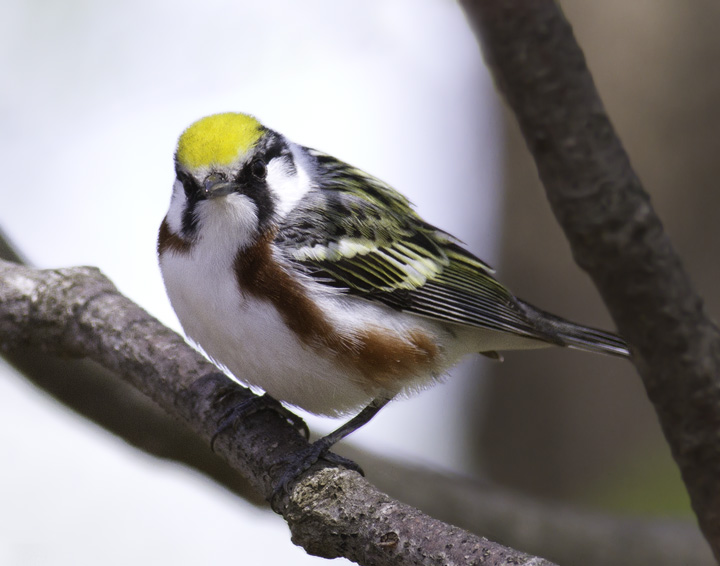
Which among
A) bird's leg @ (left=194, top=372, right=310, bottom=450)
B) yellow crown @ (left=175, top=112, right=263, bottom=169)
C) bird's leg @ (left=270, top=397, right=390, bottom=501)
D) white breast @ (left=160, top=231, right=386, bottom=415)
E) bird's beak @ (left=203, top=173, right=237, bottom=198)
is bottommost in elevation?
bird's leg @ (left=270, top=397, right=390, bottom=501)

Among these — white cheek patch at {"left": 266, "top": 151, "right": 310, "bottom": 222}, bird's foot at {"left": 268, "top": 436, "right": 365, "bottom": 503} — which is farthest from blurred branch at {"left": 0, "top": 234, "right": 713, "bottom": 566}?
white cheek patch at {"left": 266, "top": 151, "right": 310, "bottom": 222}

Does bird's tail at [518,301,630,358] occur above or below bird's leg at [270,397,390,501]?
above

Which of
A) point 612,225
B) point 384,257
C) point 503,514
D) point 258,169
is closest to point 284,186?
point 258,169

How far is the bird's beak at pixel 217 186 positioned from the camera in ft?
11.0

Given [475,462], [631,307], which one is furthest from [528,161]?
[631,307]

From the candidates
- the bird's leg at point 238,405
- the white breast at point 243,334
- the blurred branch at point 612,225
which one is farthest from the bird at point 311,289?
the blurred branch at point 612,225

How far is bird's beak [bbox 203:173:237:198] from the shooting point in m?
3.34

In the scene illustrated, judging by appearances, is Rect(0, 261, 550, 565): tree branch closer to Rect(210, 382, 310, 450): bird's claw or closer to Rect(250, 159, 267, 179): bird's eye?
Rect(210, 382, 310, 450): bird's claw

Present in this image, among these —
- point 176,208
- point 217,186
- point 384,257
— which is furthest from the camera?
point 384,257

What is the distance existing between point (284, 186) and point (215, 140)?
1.47 feet

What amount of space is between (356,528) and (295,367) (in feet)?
3.06

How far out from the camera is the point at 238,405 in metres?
3.77

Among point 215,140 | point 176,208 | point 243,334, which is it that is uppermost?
point 215,140

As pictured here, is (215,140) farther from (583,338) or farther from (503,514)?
(503,514)
